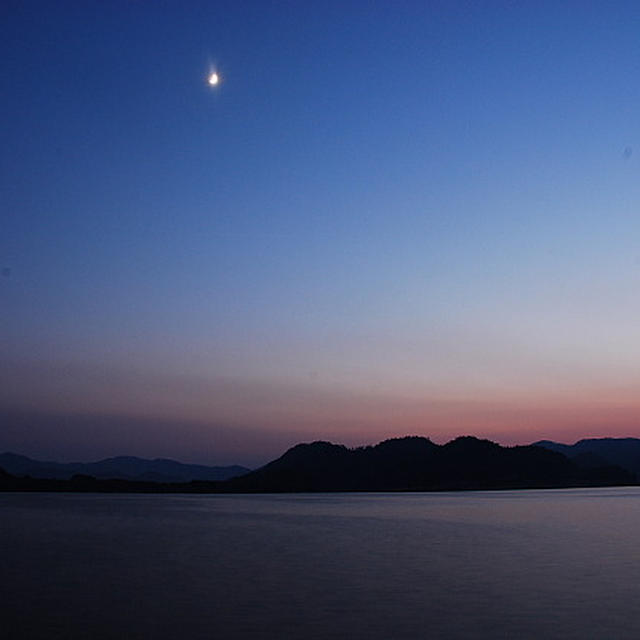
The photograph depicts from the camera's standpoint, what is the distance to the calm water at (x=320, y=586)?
2564 cm

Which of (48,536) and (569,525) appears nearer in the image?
(48,536)

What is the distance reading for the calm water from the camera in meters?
25.6

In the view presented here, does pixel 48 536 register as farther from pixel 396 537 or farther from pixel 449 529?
pixel 449 529

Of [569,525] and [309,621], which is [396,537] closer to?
[569,525]

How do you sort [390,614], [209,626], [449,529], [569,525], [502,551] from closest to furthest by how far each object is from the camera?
[209,626] < [390,614] < [502,551] < [449,529] < [569,525]

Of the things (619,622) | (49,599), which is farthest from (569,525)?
(49,599)

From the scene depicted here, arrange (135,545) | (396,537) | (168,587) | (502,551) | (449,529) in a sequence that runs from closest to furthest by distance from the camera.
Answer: (168,587) < (502,551) < (135,545) < (396,537) < (449,529)

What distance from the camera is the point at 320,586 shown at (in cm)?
3506

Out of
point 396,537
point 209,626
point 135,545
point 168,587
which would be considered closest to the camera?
point 209,626

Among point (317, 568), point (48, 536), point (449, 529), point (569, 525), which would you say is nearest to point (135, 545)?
point (48, 536)

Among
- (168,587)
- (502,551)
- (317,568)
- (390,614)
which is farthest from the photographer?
(502,551)

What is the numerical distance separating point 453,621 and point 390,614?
2420 millimetres

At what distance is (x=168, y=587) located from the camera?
1367 inches

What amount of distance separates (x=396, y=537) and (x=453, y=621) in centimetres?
3759
